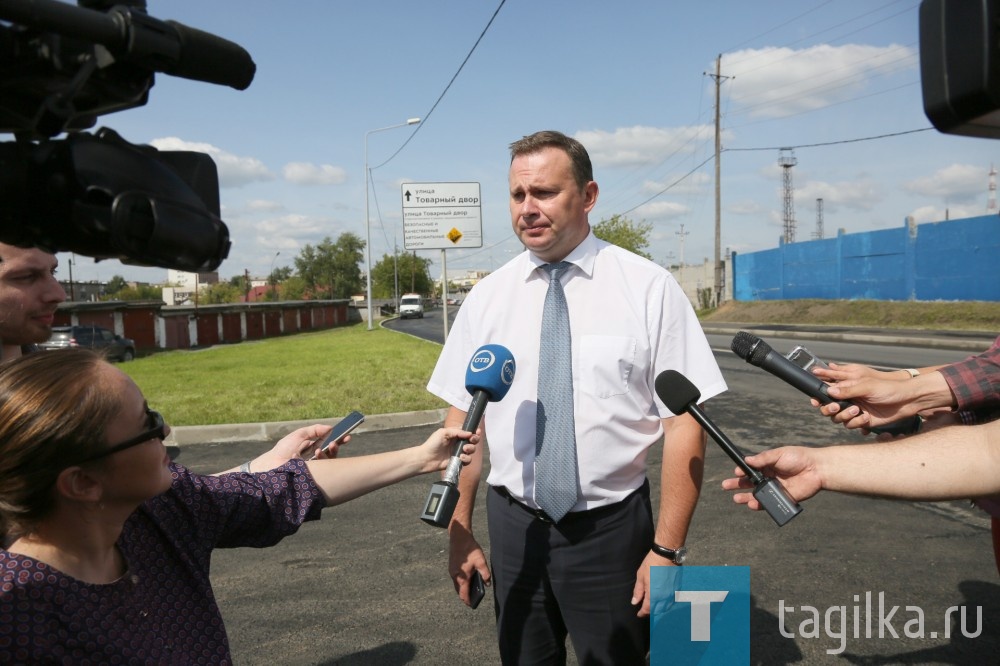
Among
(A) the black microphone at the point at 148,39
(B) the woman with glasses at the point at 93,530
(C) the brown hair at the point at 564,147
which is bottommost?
(B) the woman with glasses at the point at 93,530

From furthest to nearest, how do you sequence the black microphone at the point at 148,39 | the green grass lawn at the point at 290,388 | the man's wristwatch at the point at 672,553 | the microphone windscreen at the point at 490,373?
the green grass lawn at the point at 290,388 → the man's wristwatch at the point at 672,553 → the microphone windscreen at the point at 490,373 → the black microphone at the point at 148,39

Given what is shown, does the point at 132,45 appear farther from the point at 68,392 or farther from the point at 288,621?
the point at 288,621

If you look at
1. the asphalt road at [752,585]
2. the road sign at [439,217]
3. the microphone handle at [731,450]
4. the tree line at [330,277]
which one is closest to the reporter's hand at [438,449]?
the microphone handle at [731,450]

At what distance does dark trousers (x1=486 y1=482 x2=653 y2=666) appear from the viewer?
239 centimetres

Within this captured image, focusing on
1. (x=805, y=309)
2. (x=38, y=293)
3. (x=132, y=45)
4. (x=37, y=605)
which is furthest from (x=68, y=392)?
(x=805, y=309)

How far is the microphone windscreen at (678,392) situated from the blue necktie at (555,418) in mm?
507

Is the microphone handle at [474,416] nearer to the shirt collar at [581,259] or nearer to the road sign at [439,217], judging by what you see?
the shirt collar at [581,259]

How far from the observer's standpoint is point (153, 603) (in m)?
1.60

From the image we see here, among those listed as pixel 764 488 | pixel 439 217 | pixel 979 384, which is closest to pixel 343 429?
pixel 764 488

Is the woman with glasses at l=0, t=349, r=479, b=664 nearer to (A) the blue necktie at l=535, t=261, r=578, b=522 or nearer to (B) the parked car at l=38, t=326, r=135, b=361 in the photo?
(A) the blue necktie at l=535, t=261, r=578, b=522

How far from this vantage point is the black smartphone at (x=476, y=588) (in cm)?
256

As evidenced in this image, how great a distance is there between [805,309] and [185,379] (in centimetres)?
2708

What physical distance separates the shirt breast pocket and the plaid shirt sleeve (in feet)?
3.62

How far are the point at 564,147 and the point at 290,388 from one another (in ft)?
35.9
